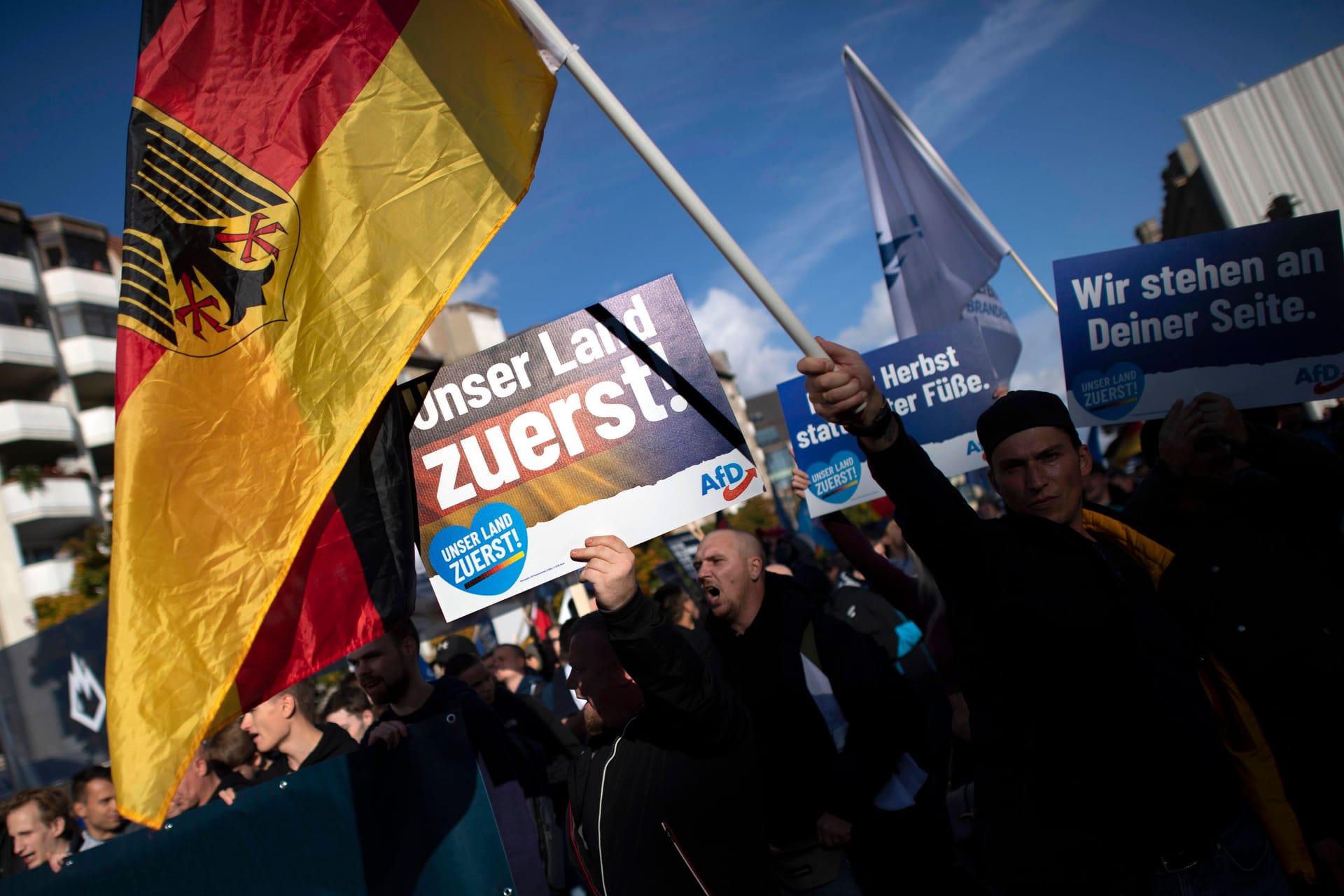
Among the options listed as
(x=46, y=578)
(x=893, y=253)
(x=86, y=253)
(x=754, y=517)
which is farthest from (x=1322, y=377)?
(x=754, y=517)

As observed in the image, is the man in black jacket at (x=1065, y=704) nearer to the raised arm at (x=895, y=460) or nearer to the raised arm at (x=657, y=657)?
the raised arm at (x=895, y=460)

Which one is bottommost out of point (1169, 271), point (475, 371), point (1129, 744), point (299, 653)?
point (1129, 744)

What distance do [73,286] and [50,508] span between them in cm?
937

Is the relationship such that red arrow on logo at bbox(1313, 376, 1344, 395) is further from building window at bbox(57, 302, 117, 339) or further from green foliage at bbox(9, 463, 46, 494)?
building window at bbox(57, 302, 117, 339)

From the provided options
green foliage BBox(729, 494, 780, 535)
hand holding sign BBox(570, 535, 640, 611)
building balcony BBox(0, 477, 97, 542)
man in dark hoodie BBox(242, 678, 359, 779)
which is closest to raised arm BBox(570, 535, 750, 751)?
hand holding sign BBox(570, 535, 640, 611)

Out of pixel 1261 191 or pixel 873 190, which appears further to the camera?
pixel 1261 191

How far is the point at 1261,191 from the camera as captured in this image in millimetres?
26422

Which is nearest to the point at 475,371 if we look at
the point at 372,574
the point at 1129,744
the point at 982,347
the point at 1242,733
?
the point at 372,574

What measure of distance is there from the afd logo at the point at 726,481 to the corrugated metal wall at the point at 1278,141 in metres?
28.5

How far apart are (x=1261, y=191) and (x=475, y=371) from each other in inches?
1217

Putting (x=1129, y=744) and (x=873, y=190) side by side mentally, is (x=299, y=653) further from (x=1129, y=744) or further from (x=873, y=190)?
(x=873, y=190)

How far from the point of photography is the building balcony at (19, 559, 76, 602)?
29.6m

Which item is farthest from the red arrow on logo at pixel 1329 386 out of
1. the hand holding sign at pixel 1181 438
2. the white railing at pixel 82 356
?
the white railing at pixel 82 356

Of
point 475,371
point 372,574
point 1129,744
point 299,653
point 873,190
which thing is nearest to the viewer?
point 1129,744
